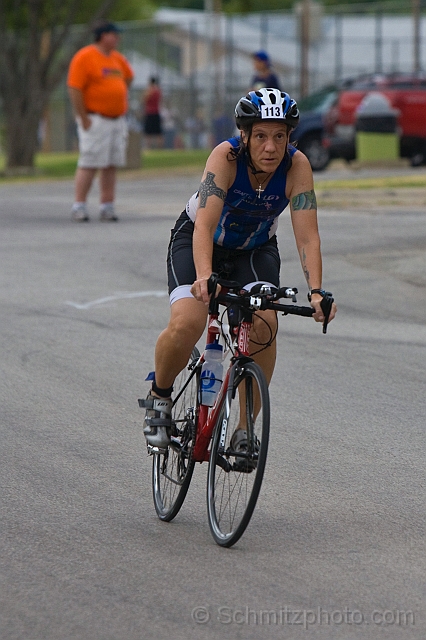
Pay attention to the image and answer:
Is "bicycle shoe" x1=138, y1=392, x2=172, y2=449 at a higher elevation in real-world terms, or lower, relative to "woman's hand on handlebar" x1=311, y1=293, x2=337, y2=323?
lower

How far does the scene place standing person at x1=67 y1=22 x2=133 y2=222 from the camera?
15.2 m

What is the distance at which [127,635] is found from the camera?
4094 millimetres

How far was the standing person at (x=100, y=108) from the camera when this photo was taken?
50.0 feet

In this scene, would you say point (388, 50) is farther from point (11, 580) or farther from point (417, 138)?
point (11, 580)

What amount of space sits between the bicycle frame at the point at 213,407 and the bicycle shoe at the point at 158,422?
11.4 inches

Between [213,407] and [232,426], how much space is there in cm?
23

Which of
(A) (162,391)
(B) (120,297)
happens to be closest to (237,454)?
(A) (162,391)

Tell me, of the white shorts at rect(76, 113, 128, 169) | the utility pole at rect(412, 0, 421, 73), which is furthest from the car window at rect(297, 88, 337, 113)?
the utility pole at rect(412, 0, 421, 73)

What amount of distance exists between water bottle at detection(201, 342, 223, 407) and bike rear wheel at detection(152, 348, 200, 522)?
0.11 meters

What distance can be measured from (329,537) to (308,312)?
1004mm

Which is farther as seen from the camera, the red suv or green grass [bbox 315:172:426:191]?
the red suv

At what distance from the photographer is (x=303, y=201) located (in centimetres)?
546

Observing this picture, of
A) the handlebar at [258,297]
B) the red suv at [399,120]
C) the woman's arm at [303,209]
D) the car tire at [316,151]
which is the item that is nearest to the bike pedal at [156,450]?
the handlebar at [258,297]

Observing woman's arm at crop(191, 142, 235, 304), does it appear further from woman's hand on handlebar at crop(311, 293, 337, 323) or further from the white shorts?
the white shorts
